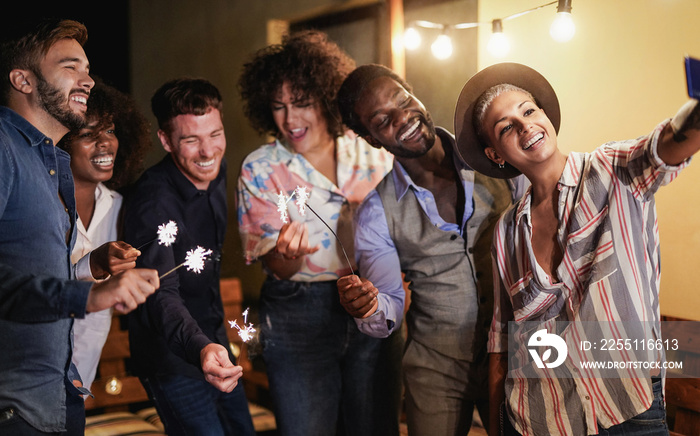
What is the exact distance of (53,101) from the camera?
183 centimetres

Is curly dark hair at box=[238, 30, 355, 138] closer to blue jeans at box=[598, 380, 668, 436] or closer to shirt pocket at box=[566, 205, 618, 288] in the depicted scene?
shirt pocket at box=[566, 205, 618, 288]

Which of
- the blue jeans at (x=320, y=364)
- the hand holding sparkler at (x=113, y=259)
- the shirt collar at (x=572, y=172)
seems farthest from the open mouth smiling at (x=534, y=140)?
the hand holding sparkler at (x=113, y=259)

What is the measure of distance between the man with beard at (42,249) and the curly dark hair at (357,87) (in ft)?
3.13

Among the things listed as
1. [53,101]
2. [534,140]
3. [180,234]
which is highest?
[53,101]

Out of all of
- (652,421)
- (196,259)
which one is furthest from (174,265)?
(652,421)

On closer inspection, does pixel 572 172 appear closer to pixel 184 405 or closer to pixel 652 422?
pixel 652 422

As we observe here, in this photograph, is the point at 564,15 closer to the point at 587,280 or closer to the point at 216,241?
the point at 587,280

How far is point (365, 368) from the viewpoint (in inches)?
103

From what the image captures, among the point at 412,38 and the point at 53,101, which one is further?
the point at 412,38

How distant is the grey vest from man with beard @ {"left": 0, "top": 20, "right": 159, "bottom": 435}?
97 centimetres

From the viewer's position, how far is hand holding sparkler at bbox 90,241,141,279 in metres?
1.90

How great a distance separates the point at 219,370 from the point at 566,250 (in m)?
1.10

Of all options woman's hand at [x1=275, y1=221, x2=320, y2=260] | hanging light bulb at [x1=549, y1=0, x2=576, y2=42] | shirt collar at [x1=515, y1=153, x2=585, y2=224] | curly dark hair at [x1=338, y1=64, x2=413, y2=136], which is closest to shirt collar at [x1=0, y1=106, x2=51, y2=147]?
woman's hand at [x1=275, y1=221, x2=320, y2=260]

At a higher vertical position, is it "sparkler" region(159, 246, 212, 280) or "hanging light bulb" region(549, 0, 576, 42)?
"hanging light bulb" region(549, 0, 576, 42)
